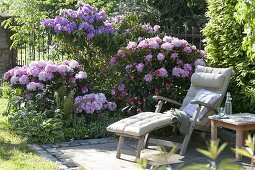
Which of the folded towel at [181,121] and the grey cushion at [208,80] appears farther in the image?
the grey cushion at [208,80]

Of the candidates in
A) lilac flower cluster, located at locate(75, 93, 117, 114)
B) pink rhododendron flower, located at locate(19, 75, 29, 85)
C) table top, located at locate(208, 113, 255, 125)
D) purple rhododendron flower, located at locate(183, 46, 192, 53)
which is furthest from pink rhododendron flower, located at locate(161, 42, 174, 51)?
pink rhododendron flower, located at locate(19, 75, 29, 85)

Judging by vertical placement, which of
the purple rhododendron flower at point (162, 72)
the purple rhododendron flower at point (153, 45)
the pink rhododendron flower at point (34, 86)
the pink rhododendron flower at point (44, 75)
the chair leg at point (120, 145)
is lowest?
the chair leg at point (120, 145)

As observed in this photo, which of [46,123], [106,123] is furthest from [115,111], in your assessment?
[46,123]

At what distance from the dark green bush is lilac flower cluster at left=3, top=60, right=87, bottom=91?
2.09m

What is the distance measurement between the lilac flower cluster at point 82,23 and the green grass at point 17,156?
80.2 inches

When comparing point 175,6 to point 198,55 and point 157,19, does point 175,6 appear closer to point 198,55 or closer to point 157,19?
point 157,19

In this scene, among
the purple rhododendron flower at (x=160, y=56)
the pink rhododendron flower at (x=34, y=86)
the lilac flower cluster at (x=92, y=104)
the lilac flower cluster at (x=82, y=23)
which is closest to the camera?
the purple rhododendron flower at (x=160, y=56)

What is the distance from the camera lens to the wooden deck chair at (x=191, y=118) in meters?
4.93

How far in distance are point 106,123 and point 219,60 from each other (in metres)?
1.98

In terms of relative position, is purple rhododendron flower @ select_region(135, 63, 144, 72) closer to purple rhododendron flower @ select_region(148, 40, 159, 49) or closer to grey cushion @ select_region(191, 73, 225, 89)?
purple rhododendron flower @ select_region(148, 40, 159, 49)

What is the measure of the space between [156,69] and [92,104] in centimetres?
111

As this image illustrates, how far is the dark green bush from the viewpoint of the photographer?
6164mm

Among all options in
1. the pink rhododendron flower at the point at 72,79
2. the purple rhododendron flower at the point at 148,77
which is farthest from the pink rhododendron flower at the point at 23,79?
the purple rhododendron flower at the point at 148,77

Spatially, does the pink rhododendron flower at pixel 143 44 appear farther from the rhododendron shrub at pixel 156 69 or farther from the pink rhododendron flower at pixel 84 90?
the pink rhododendron flower at pixel 84 90
